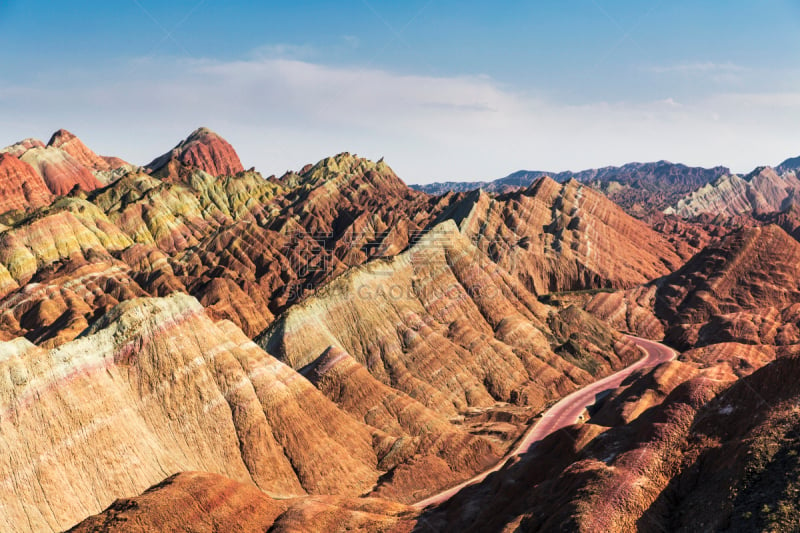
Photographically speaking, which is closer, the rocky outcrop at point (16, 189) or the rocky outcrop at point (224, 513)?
the rocky outcrop at point (224, 513)

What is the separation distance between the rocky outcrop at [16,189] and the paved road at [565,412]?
612ft

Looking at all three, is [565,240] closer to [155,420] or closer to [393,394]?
[393,394]

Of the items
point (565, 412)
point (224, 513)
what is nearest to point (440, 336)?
point (565, 412)

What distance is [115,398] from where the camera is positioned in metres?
53.4

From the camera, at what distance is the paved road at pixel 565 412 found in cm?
5806

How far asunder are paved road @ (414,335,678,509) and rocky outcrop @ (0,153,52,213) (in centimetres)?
18643

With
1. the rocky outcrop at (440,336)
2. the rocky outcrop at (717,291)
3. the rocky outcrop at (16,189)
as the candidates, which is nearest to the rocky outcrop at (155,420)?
the rocky outcrop at (440,336)

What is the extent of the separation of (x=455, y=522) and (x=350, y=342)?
157 ft

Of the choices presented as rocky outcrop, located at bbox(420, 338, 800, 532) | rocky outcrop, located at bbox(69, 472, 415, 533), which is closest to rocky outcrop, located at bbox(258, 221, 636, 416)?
rocky outcrop, located at bbox(69, 472, 415, 533)

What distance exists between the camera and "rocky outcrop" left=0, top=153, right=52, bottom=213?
7317 inches

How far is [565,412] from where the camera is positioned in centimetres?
7662

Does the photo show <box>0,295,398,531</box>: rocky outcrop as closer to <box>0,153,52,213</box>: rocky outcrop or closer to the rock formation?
the rock formation

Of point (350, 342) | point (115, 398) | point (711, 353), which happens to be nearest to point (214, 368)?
point (115, 398)

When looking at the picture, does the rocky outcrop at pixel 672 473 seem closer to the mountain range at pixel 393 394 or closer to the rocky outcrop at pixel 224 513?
the mountain range at pixel 393 394
